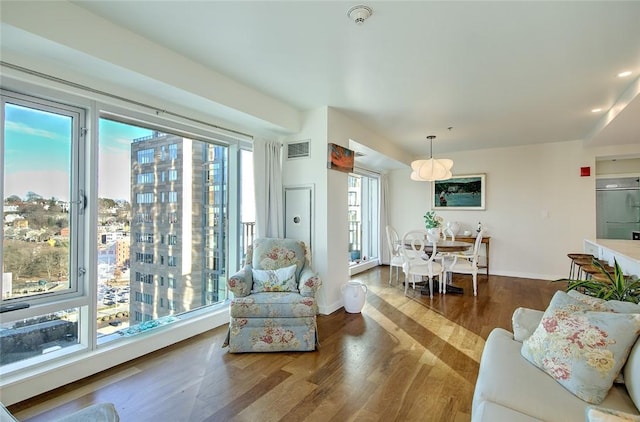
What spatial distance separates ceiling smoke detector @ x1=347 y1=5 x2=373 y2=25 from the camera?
1.92 meters

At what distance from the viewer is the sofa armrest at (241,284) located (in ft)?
9.18

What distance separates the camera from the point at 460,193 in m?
6.36

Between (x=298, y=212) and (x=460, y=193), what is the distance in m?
→ 4.01

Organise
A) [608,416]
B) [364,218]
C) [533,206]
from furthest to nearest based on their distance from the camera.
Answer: [364,218] → [533,206] → [608,416]

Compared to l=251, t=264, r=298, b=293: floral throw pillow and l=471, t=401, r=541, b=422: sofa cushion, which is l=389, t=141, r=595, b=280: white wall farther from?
l=471, t=401, r=541, b=422: sofa cushion

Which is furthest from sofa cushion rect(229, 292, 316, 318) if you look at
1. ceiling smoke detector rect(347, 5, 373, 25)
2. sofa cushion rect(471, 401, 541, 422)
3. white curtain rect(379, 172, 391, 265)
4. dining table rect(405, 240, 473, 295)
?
white curtain rect(379, 172, 391, 265)

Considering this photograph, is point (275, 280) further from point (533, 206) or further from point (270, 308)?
point (533, 206)

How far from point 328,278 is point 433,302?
157 centimetres

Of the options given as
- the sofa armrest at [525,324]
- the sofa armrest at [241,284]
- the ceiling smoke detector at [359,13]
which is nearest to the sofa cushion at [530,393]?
the sofa armrest at [525,324]

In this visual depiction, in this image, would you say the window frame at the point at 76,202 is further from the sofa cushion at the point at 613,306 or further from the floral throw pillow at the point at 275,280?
the sofa cushion at the point at 613,306

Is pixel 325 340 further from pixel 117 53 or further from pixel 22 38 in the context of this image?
pixel 22 38

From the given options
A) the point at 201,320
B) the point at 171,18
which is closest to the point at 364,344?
the point at 201,320

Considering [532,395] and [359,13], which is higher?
[359,13]

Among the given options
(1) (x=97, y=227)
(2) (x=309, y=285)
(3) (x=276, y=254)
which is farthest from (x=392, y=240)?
(1) (x=97, y=227)
